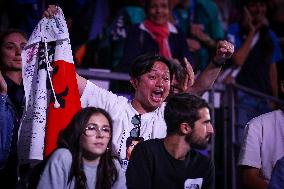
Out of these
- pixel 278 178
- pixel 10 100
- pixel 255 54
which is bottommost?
pixel 278 178

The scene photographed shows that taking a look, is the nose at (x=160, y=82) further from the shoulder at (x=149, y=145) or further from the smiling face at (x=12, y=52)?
the smiling face at (x=12, y=52)

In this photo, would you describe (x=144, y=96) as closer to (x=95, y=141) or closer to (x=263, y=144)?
(x=95, y=141)

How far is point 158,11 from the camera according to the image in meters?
6.04

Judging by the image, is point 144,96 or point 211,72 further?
point 211,72

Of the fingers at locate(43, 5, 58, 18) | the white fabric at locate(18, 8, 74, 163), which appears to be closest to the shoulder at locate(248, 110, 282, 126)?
the white fabric at locate(18, 8, 74, 163)

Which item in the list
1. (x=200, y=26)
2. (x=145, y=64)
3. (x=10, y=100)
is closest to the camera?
(x=10, y=100)

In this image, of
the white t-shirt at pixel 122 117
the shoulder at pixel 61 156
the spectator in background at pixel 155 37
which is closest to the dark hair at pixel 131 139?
the white t-shirt at pixel 122 117

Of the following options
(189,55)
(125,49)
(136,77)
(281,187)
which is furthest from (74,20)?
(281,187)

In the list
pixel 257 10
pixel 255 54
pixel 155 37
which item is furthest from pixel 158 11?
pixel 257 10

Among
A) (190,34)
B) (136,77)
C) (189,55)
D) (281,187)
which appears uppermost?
(190,34)

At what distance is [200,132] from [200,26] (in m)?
3.41

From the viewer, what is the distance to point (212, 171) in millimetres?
3723

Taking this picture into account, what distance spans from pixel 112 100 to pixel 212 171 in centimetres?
98

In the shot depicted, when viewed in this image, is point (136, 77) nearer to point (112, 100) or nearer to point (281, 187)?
point (112, 100)
